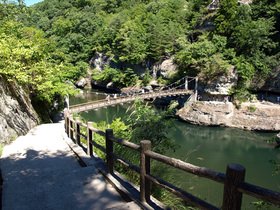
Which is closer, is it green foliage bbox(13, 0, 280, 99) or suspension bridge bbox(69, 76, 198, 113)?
suspension bridge bbox(69, 76, 198, 113)

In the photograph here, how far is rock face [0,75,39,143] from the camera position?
5457 mm

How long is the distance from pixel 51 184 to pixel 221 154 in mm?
11916

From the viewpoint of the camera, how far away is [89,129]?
13.3 ft

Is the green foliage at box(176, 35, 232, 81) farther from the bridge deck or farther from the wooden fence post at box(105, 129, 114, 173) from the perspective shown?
the wooden fence post at box(105, 129, 114, 173)

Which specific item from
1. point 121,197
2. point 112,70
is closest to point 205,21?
point 112,70

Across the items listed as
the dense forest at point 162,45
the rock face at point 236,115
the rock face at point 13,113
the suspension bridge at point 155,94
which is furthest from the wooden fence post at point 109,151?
the rock face at point 236,115

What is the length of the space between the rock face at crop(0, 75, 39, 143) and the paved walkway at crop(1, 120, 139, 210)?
42.0 inches

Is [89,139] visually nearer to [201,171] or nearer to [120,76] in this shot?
[201,171]

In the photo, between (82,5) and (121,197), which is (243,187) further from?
(82,5)

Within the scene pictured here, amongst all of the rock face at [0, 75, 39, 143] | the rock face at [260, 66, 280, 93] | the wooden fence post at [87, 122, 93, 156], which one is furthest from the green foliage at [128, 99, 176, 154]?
the rock face at [260, 66, 280, 93]

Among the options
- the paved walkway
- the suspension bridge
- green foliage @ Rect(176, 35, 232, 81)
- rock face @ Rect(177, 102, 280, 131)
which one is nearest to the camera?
the paved walkway

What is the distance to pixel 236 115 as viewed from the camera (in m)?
18.8

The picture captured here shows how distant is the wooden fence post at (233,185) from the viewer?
4.57 ft

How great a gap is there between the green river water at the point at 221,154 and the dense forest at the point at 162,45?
4194 millimetres
